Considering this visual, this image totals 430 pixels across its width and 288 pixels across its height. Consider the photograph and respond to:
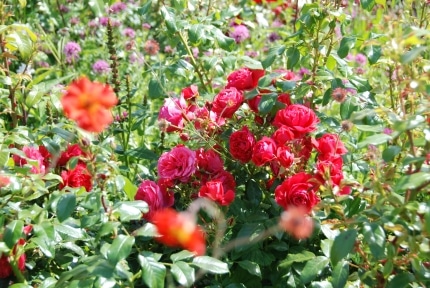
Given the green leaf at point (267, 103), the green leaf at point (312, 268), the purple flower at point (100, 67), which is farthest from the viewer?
the purple flower at point (100, 67)

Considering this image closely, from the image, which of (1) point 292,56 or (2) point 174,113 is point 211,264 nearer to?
(2) point 174,113

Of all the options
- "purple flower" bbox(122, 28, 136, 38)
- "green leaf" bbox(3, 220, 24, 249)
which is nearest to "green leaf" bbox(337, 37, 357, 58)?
"green leaf" bbox(3, 220, 24, 249)

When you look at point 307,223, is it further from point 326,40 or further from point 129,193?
point 326,40

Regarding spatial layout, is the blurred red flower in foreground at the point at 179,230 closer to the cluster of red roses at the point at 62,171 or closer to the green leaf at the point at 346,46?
the cluster of red roses at the point at 62,171

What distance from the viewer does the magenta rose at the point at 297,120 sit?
176cm

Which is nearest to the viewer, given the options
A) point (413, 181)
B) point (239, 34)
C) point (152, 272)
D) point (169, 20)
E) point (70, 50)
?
point (413, 181)

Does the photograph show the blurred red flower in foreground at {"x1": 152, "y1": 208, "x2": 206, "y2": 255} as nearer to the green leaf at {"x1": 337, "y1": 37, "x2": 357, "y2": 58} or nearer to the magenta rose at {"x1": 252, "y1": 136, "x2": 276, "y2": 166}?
the magenta rose at {"x1": 252, "y1": 136, "x2": 276, "y2": 166}

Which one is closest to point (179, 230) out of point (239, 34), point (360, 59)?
point (239, 34)

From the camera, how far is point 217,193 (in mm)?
1706

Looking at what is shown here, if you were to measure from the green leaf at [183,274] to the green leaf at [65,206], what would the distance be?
0.24 metres

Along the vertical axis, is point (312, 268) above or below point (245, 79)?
below

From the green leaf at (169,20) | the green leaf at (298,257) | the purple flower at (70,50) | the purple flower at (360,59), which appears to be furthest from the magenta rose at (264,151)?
the purple flower at (360,59)

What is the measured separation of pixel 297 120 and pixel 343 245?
0.42 m

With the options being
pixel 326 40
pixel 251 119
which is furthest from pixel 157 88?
pixel 326 40
